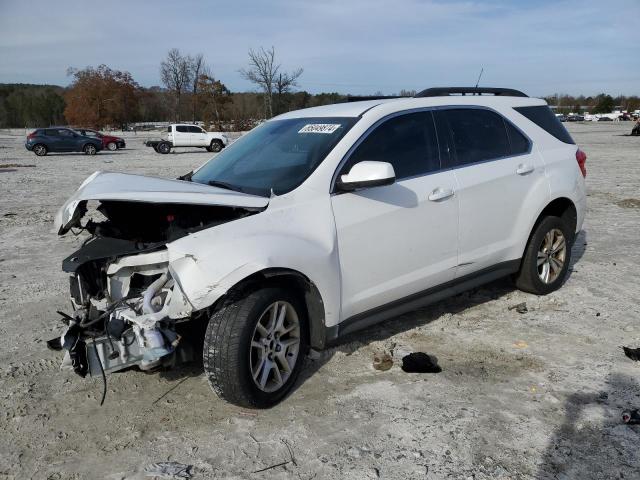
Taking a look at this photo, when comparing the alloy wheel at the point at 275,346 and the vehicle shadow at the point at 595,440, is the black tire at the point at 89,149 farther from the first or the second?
the vehicle shadow at the point at 595,440

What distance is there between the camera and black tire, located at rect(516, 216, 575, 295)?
4.99 metres

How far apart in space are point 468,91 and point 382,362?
8.45 feet

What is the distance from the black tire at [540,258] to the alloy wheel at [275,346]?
105 inches

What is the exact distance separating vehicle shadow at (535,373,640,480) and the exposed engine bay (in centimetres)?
213

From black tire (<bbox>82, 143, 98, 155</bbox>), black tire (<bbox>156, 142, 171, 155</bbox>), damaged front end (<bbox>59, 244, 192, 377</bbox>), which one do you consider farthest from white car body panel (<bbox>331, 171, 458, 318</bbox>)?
black tire (<bbox>82, 143, 98, 155</bbox>)

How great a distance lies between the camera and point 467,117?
176 inches

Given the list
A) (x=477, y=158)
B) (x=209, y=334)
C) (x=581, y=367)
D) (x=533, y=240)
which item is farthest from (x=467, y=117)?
(x=209, y=334)

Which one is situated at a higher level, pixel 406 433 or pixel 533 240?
pixel 533 240

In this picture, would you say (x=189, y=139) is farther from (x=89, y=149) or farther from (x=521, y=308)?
(x=521, y=308)

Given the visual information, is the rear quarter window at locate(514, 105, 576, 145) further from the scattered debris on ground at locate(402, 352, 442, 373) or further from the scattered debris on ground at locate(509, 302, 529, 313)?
the scattered debris on ground at locate(402, 352, 442, 373)

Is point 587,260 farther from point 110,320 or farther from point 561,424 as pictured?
point 110,320

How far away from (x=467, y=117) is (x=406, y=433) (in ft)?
8.74

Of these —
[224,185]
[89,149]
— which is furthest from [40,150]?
[224,185]

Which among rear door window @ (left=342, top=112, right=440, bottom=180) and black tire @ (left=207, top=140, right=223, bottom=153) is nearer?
rear door window @ (left=342, top=112, right=440, bottom=180)
